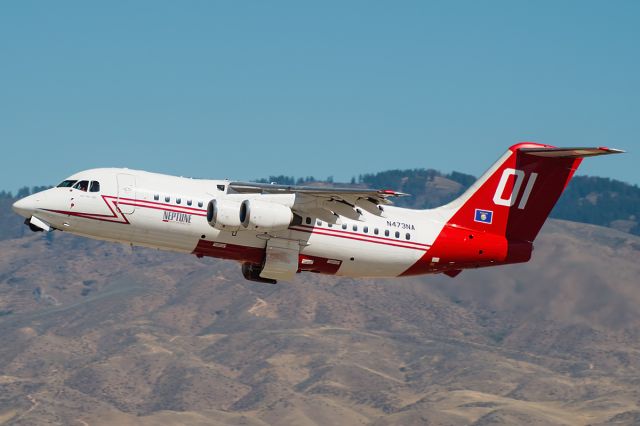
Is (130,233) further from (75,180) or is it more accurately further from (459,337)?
(459,337)

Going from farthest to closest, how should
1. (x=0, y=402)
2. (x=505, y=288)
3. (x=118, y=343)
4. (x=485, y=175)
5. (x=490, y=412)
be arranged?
(x=118, y=343) < (x=0, y=402) < (x=490, y=412) < (x=505, y=288) < (x=485, y=175)

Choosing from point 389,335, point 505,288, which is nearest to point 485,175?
point 505,288

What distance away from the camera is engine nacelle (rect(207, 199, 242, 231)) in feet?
123

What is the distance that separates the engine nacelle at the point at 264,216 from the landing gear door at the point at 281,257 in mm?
1143

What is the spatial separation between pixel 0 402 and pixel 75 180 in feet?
411

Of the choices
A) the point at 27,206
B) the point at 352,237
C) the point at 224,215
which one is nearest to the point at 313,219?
the point at 352,237

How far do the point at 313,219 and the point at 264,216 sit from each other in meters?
2.34

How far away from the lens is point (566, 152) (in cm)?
4225

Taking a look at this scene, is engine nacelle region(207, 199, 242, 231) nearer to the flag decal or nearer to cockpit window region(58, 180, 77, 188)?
cockpit window region(58, 180, 77, 188)

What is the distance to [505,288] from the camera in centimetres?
12394

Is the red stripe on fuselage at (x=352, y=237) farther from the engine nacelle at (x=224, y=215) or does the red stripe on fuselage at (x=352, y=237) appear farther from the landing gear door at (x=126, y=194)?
the landing gear door at (x=126, y=194)

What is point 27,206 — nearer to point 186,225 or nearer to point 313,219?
point 186,225

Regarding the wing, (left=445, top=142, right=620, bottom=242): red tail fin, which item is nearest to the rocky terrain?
(left=445, top=142, right=620, bottom=242): red tail fin

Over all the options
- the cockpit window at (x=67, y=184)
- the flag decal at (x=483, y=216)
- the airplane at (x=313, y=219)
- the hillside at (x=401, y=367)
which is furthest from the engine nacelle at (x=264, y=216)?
the hillside at (x=401, y=367)
